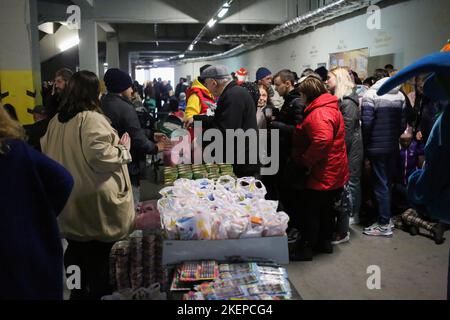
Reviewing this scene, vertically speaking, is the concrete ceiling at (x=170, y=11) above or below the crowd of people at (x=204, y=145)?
above

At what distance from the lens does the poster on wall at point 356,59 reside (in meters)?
8.02

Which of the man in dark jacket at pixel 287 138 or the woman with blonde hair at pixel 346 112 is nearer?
the man in dark jacket at pixel 287 138

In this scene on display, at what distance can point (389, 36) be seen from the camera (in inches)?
284

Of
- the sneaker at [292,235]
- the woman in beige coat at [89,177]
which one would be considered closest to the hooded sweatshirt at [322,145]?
the sneaker at [292,235]

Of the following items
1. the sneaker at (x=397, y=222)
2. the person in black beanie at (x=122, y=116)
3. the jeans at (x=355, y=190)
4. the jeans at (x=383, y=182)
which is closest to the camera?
the person in black beanie at (x=122, y=116)

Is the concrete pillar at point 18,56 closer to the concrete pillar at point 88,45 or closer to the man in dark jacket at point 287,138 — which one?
the man in dark jacket at point 287,138

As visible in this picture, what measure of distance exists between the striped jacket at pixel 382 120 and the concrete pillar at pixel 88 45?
27.8 ft

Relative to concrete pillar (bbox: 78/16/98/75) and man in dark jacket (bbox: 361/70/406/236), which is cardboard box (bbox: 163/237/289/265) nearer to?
man in dark jacket (bbox: 361/70/406/236)

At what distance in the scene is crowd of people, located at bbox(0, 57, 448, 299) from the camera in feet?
5.07

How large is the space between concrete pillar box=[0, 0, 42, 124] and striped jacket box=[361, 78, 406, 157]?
407 centimetres

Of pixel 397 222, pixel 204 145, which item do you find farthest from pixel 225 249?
pixel 397 222

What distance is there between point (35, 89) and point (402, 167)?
4.62 metres
